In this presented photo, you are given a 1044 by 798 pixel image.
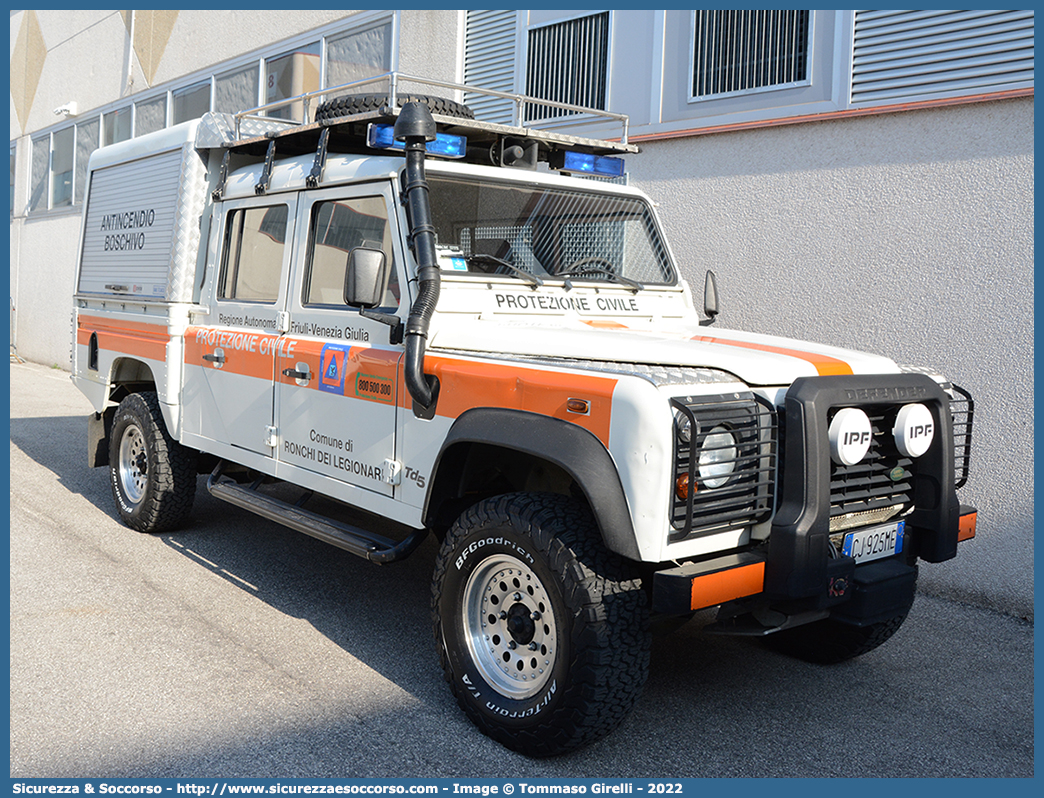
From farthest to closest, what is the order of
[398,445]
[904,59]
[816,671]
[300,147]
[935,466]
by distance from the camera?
1. [904,59]
2. [300,147]
3. [816,671]
4. [398,445]
5. [935,466]

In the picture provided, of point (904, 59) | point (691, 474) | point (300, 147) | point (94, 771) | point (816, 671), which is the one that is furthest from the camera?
point (904, 59)

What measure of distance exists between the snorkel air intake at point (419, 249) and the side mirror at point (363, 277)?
6.9 inches

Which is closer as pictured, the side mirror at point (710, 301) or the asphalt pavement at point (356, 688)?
the asphalt pavement at point (356, 688)

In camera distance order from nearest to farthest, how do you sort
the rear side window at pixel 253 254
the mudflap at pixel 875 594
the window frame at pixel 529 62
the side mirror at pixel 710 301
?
the mudflap at pixel 875 594 → the rear side window at pixel 253 254 → the side mirror at pixel 710 301 → the window frame at pixel 529 62

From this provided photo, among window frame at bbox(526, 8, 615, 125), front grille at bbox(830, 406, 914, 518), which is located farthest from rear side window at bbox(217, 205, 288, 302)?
front grille at bbox(830, 406, 914, 518)

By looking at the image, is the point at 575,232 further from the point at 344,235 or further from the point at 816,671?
the point at 816,671

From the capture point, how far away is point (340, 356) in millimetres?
4344

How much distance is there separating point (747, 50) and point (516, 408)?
14.5 ft

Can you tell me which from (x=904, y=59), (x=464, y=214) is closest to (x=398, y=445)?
(x=464, y=214)

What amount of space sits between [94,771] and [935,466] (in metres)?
3.33

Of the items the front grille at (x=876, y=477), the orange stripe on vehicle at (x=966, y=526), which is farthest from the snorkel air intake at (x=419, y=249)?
the orange stripe on vehicle at (x=966, y=526)

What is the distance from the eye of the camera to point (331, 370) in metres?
4.39

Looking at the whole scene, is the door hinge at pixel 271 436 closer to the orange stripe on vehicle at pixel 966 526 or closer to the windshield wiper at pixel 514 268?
the windshield wiper at pixel 514 268

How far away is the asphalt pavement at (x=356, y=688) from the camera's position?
334 cm
